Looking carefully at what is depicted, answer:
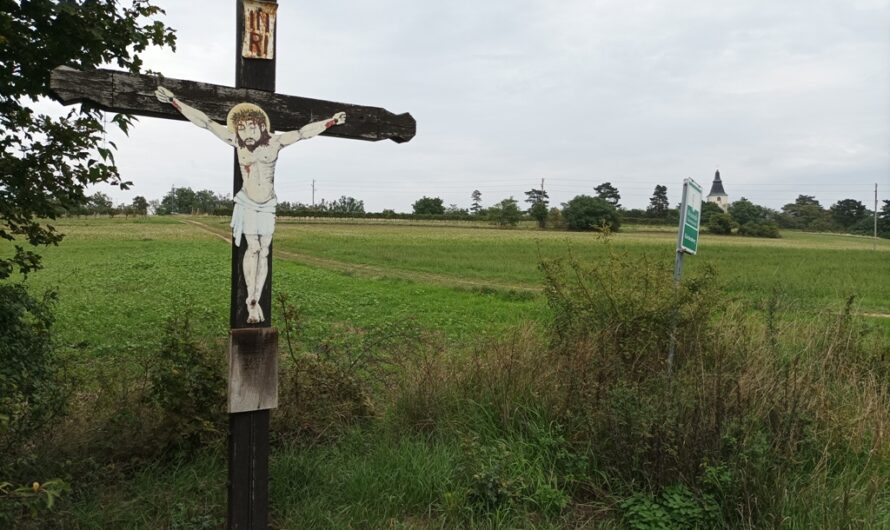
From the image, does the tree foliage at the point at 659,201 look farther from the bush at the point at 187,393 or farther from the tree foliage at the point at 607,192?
the bush at the point at 187,393

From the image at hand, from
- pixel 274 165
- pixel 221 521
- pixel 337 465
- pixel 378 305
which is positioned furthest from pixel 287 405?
pixel 378 305

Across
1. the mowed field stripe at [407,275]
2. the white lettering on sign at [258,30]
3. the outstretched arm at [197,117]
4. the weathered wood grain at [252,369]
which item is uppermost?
the white lettering on sign at [258,30]

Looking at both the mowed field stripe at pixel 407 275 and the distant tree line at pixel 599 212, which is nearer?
the mowed field stripe at pixel 407 275

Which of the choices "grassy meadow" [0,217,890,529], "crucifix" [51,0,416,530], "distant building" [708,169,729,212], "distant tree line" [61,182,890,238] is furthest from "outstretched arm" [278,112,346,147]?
"distant building" [708,169,729,212]

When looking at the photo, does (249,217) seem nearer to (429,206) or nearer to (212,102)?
(212,102)

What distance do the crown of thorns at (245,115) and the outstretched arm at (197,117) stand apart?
0.14 ft

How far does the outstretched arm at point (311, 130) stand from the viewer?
2.97 metres

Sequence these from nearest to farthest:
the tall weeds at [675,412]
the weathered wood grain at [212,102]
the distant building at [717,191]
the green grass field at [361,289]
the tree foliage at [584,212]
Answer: the weathered wood grain at [212,102] < the tall weeds at [675,412] < the green grass field at [361,289] < the tree foliage at [584,212] < the distant building at [717,191]

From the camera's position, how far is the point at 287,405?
4449 millimetres

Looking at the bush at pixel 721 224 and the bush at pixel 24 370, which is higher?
the bush at pixel 721 224

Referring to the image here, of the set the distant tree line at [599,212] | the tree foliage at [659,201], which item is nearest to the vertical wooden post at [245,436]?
the distant tree line at [599,212]

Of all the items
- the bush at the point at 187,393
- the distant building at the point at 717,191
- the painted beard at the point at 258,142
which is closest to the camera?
the painted beard at the point at 258,142

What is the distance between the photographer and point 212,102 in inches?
112

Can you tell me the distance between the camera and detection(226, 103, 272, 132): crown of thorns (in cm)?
283
